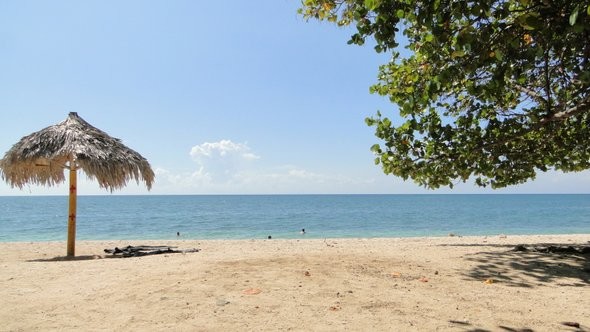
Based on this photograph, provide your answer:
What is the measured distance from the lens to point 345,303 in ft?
15.9

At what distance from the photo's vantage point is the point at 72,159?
33.2 feet

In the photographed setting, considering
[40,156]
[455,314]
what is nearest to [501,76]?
[455,314]

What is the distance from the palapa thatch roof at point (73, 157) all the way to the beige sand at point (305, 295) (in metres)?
2.99

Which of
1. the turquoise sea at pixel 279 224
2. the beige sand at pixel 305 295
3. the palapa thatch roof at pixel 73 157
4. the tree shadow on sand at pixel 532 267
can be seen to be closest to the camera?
the beige sand at pixel 305 295

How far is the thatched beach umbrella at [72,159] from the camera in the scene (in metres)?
10.0

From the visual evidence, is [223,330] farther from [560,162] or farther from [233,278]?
[560,162]

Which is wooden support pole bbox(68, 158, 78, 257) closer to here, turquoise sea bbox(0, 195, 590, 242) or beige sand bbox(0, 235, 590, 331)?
beige sand bbox(0, 235, 590, 331)

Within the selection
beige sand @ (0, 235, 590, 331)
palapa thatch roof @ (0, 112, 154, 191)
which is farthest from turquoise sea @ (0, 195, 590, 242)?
beige sand @ (0, 235, 590, 331)

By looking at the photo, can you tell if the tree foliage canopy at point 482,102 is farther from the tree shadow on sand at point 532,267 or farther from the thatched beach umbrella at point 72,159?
the thatched beach umbrella at point 72,159

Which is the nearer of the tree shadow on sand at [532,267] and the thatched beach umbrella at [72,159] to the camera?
the tree shadow on sand at [532,267]

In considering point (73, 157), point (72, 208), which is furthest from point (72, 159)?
point (72, 208)

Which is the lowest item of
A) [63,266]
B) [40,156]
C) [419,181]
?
[63,266]

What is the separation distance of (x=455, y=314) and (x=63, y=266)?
7.18m

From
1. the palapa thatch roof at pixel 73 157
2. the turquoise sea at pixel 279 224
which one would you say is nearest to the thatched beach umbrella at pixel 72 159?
the palapa thatch roof at pixel 73 157
